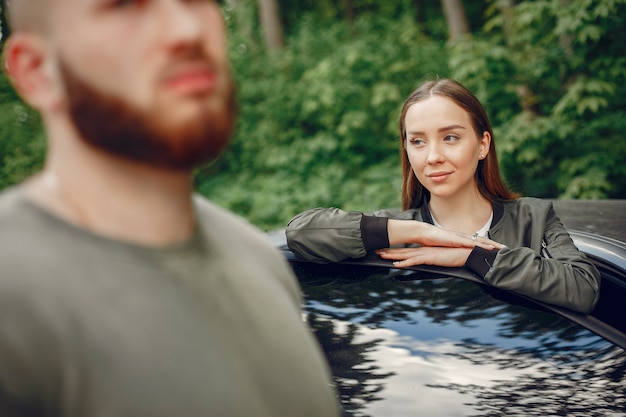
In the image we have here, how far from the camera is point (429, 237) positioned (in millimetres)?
2135

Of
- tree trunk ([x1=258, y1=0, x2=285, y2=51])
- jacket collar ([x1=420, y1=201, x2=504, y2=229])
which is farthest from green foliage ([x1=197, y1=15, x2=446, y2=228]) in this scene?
jacket collar ([x1=420, y1=201, x2=504, y2=229])

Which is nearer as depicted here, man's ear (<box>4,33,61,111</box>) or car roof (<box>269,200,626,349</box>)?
man's ear (<box>4,33,61,111</box>)

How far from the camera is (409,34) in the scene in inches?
356

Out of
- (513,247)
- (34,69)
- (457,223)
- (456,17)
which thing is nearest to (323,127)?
(456,17)

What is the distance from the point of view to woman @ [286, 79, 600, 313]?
6.41ft

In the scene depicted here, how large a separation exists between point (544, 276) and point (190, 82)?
147cm

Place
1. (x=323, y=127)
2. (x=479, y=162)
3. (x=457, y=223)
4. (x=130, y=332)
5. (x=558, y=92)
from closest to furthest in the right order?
1. (x=130, y=332)
2. (x=457, y=223)
3. (x=479, y=162)
4. (x=558, y=92)
5. (x=323, y=127)

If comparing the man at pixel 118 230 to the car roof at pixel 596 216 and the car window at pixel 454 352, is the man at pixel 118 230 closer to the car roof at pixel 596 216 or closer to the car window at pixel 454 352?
the car window at pixel 454 352

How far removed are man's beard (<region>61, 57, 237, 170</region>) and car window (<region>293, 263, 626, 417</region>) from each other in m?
1.00

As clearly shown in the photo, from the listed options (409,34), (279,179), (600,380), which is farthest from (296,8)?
(600,380)

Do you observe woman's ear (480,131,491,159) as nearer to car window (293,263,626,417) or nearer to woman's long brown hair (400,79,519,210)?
woman's long brown hair (400,79,519,210)

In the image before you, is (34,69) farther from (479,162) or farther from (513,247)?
(479,162)

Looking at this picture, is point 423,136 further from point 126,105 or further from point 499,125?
point 499,125

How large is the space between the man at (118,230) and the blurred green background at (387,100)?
3.10m
